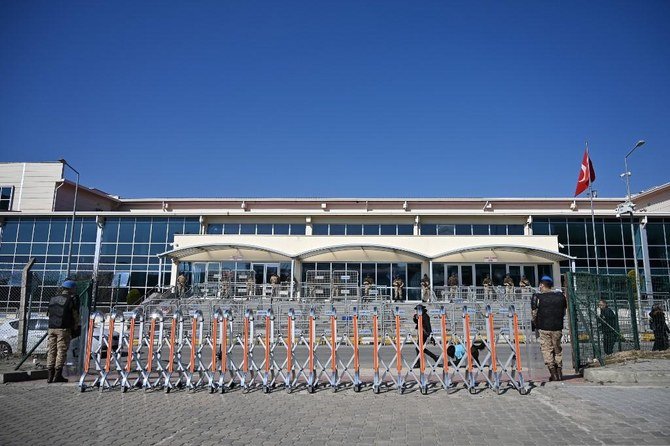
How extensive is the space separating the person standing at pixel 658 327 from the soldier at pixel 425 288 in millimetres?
11242

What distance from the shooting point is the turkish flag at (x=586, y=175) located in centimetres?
3006

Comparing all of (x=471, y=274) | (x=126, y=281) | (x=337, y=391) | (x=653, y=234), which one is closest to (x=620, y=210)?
(x=653, y=234)

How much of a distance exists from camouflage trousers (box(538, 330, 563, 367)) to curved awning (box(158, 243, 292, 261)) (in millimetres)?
20588

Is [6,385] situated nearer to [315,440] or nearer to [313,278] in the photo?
[315,440]

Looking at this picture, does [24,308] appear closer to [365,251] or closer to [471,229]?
[365,251]

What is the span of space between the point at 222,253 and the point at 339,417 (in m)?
24.8

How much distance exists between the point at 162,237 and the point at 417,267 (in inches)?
730

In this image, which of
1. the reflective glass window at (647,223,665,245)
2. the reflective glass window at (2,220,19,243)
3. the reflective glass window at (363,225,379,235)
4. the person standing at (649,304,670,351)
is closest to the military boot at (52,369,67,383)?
the person standing at (649,304,670,351)

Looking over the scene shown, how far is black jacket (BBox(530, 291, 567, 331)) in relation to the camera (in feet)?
31.8

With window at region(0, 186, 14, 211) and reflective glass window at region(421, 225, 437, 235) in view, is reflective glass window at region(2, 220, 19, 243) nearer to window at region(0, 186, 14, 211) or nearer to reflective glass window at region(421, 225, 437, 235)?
window at region(0, 186, 14, 211)

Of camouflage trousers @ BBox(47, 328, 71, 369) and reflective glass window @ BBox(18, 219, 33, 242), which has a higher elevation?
reflective glass window @ BBox(18, 219, 33, 242)

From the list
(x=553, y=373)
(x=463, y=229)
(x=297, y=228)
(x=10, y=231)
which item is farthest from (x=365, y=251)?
(x=10, y=231)

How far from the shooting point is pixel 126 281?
117 feet

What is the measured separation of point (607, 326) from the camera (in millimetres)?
11648
